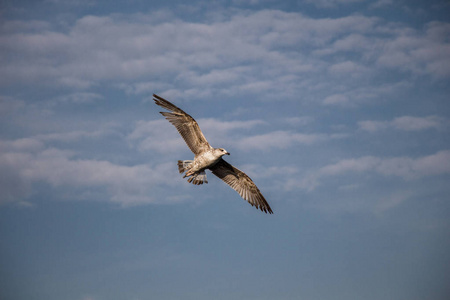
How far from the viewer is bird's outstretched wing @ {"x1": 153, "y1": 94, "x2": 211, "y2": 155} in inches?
1174

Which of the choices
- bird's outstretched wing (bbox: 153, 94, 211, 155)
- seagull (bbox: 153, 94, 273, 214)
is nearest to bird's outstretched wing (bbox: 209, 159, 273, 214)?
seagull (bbox: 153, 94, 273, 214)

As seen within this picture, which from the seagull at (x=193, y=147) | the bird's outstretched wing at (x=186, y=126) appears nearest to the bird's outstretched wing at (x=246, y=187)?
the seagull at (x=193, y=147)

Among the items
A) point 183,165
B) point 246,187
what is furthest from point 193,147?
point 246,187

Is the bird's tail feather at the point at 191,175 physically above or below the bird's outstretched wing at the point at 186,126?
below

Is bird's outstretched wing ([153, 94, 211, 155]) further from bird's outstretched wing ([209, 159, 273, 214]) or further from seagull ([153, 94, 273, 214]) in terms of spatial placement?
bird's outstretched wing ([209, 159, 273, 214])

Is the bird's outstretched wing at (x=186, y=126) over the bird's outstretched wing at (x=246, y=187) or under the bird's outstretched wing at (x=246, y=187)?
over

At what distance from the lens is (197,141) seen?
30.2 meters

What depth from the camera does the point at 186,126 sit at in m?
30.0

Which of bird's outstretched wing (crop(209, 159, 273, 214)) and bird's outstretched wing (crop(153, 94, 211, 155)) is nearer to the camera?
bird's outstretched wing (crop(153, 94, 211, 155))

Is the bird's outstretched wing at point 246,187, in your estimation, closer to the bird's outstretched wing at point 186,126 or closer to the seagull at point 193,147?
the seagull at point 193,147

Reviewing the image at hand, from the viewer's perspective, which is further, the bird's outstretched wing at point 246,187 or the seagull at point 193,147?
the bird's outstretched wing at point 246,187

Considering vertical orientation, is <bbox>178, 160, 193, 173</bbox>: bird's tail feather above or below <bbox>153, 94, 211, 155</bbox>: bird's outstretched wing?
below

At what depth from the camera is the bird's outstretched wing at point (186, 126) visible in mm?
29812

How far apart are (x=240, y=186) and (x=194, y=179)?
11.3 feet
